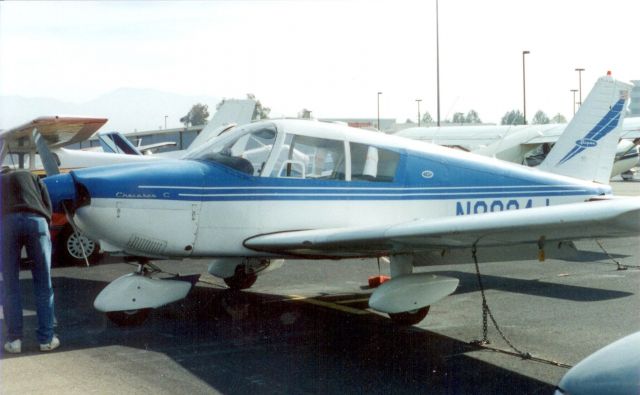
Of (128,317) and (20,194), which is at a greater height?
(20,194)

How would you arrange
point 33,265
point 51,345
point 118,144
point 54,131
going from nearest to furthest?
point 51,345, point 33,265, point 54,131, point 118,144

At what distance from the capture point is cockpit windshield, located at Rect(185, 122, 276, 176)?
7247 mm

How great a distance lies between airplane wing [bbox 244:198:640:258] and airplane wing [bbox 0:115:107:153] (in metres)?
6.61

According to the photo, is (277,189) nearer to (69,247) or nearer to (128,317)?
(128,317)

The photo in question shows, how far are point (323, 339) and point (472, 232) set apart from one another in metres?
1.83

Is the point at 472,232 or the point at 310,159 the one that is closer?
the point at 472,232

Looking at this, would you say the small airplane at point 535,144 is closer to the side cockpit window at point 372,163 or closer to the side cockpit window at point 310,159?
the side cockpit window at point 372,163

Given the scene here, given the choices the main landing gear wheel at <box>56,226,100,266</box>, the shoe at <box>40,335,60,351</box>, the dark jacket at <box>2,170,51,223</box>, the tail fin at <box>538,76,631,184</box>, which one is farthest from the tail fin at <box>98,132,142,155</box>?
the shoe at <box>40,335,60,351</box>

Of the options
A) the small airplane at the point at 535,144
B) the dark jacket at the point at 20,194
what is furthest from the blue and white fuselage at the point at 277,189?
the small airplane at the point at 535,144

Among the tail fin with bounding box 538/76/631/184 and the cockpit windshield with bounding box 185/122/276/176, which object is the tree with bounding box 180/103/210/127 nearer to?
the tail fin with bounding box 538/76/631/184

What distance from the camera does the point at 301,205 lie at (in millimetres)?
7297

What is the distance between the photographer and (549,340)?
6562 mm

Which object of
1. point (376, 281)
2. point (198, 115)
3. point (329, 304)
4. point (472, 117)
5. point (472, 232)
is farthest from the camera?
point (472, 117)

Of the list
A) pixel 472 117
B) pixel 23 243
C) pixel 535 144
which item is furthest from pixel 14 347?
pixel 472 117
